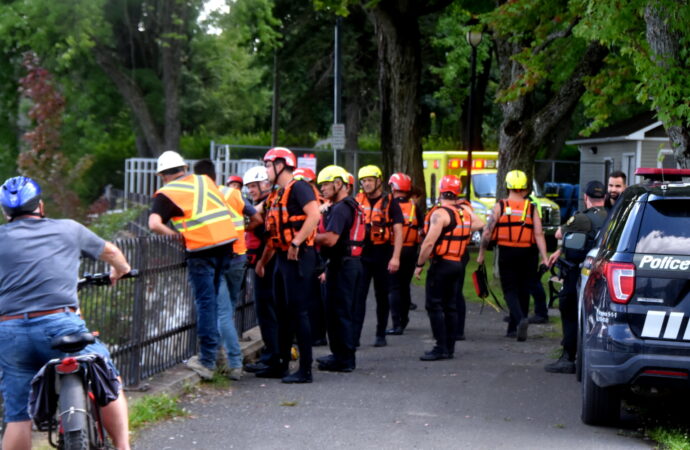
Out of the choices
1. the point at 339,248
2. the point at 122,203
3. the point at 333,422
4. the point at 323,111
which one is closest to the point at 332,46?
the point at 323,111

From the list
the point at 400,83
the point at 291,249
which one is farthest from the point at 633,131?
the point at 291,249

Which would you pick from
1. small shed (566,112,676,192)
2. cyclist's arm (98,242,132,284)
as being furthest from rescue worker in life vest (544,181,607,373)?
small shed (566,112,676,192)

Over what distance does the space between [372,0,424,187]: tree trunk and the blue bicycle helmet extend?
18.2 metres

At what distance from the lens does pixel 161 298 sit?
30.3ft

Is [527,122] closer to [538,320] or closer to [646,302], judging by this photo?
[538,320]

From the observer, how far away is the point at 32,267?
5.72 meters

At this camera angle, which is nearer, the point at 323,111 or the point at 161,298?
the point at 161,298

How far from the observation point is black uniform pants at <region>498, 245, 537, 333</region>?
1244 centimetres

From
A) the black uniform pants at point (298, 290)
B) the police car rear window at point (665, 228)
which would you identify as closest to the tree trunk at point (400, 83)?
the black uniform pants at point (298, 290)

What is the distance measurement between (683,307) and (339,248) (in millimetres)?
3916

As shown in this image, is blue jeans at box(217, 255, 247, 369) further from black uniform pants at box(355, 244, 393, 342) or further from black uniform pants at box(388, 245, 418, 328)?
black uniform pants at box(388, 245, 418, 328)

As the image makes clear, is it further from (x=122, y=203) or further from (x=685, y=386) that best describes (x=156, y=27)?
(x=685, y=386)

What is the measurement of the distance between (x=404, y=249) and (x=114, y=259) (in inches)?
281

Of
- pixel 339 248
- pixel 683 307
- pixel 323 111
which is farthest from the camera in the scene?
pixel 323 111
